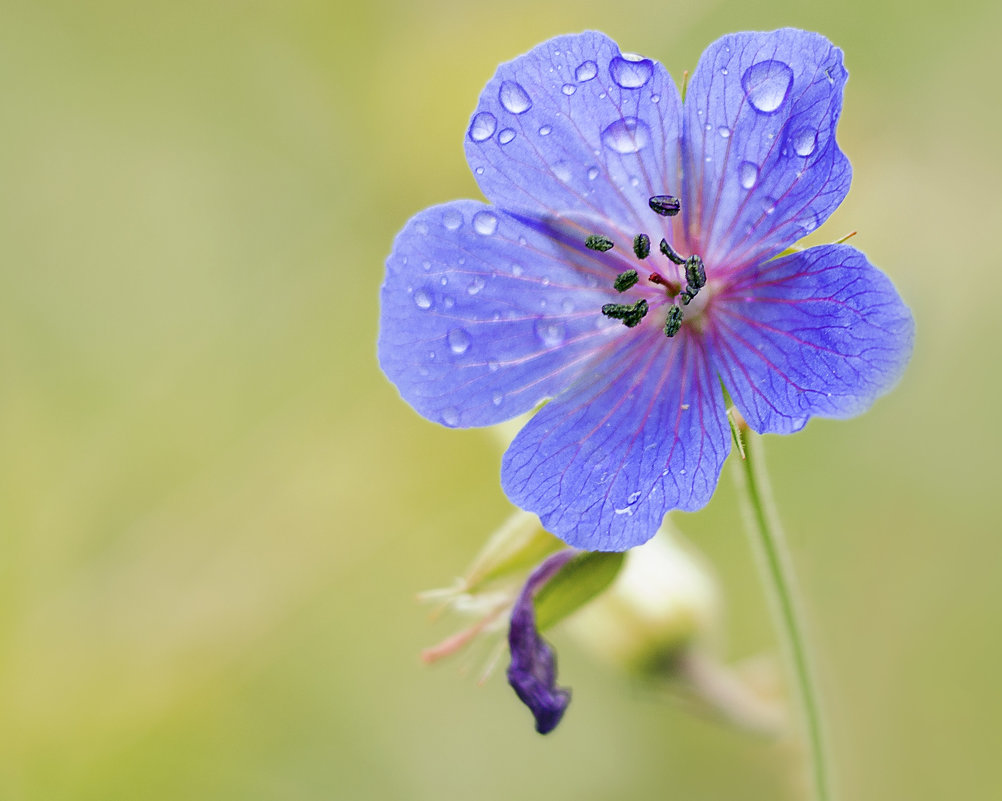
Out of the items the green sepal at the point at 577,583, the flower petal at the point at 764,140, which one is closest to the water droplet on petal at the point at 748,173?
the flower petal at the point at 764,140

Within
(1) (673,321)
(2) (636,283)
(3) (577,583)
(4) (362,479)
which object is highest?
(2) (636,283)

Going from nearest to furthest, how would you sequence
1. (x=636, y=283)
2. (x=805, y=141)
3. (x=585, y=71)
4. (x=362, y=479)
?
(x=805, y=141) < (x=585, y=71) < (x=636, y=283) < (x=362, y=479)

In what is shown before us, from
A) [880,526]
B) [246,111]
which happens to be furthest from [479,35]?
[880,526]

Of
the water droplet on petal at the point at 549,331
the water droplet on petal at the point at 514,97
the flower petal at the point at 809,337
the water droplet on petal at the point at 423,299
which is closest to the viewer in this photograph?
the flower petal at the point at 809,337

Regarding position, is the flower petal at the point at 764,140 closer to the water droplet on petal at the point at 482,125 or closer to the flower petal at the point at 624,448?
the flower petal at the point at 624,448

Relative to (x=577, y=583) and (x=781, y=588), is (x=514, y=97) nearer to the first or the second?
(x=577, y=583)

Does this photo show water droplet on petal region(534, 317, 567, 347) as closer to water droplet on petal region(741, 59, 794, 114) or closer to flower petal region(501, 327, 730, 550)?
flower petal region(501, 327, 730, 550)

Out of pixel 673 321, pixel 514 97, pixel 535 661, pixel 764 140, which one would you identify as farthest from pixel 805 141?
pixel 535 661
